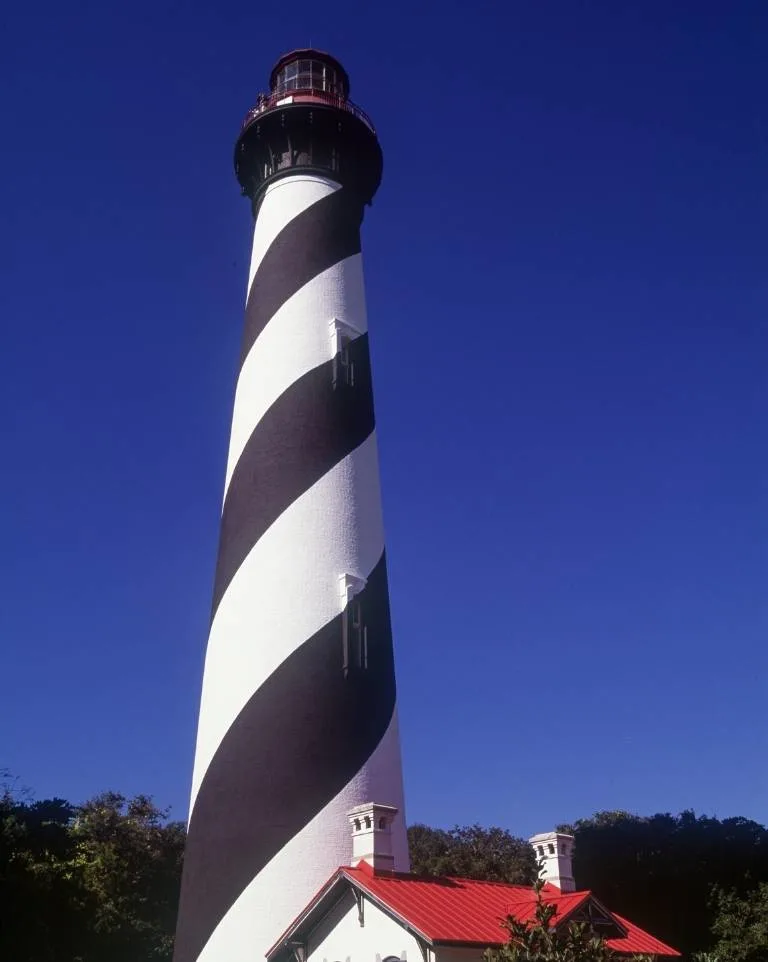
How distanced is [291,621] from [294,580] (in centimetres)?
73

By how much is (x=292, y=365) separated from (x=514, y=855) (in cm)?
2196

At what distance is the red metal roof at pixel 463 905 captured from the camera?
12312 millimetres

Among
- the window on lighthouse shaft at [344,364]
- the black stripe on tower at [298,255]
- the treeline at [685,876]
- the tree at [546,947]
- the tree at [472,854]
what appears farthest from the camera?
the tree at [472,854]

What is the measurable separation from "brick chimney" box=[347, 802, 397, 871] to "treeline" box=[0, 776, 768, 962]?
32.1 ft

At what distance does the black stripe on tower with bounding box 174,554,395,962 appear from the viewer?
14156 millimetres

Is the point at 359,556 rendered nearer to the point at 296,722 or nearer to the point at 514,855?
the point at 296,722

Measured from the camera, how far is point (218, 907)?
1408cm

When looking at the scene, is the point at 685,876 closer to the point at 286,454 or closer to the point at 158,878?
→ the point at 158,878

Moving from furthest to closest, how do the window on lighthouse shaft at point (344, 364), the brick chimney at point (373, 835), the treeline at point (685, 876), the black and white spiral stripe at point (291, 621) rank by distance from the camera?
the treeline at point (685, 876), the window on lighthouse shaft at point (344, 364), the black and white spiral stripe at point (291, 621), the brick chimney at point (373, 835)

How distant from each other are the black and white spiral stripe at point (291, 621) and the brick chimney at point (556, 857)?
92.8 inches

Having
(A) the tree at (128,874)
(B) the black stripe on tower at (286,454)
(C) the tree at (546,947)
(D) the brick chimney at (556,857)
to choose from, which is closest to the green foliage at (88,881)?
(A) the tree at (128,874)

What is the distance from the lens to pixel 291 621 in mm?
15594

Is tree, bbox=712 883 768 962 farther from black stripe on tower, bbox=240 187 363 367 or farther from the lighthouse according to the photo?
black stripe on tower, bbox=240 187 363 367

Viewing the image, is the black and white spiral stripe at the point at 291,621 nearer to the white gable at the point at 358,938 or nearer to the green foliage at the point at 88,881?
the white gable at the point at 358,938
